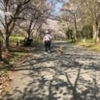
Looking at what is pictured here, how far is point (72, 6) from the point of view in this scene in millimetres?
72500

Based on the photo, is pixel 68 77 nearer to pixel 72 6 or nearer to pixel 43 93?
pixel 43 93

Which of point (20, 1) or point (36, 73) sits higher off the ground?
point (20, 1)

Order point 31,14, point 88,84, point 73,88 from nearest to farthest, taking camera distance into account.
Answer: point 73,88, point 88,84, point 31,14

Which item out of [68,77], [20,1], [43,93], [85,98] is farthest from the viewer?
[20,1]

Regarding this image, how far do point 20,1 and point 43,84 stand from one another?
15383 millimetres

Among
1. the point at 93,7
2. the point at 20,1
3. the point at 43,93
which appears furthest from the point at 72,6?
the point at 43,93

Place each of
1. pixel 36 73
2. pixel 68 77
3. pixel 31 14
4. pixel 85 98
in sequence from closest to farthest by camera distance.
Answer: pixel 85 98
pixel 68 77
pixel 36 73
pixel 31 14

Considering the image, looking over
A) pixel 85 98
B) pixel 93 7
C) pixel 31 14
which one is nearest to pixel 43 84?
pixel 85 98

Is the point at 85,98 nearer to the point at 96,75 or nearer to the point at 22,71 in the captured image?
the point at 96,75

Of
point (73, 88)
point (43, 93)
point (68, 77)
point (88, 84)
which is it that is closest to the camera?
point (43, 93)

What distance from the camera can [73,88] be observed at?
380 inches

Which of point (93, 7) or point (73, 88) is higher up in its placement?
point (93, 7)

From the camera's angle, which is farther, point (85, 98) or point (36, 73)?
point (36, 73)

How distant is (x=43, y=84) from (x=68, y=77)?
5.74 ft
